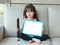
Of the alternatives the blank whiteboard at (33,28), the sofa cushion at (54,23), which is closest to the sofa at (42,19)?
the sofa cushion at (54,23)

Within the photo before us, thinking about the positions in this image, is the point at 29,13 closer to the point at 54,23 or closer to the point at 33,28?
the point at 33,28

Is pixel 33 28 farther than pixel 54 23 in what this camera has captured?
No

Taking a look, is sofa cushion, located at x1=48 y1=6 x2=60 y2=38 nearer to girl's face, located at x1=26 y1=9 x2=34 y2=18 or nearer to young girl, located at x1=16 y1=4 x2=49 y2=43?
young girl, located at x1=16 y1=4 x2=49 y2=43

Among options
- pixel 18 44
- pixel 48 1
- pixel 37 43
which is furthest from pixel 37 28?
pixel 48 1

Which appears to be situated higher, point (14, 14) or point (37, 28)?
point (14, 14)

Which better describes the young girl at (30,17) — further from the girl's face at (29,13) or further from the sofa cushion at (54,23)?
the sofa cushion at (54,23)

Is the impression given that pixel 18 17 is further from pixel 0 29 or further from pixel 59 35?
pixel 59 35

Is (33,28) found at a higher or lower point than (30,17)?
lower

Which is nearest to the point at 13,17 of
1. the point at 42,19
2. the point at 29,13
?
the point at 29,13

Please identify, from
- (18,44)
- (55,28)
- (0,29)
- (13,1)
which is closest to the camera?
(18,44)

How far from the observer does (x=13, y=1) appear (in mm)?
2119

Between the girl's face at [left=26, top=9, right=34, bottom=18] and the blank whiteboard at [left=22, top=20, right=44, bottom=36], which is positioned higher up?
the girl's face at [left=26, top=9, right=34, bottom=18]

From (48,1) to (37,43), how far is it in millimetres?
878

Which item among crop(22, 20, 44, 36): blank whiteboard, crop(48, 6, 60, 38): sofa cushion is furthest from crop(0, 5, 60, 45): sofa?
crop(22, 20, 44, 36): blank whiteboard
